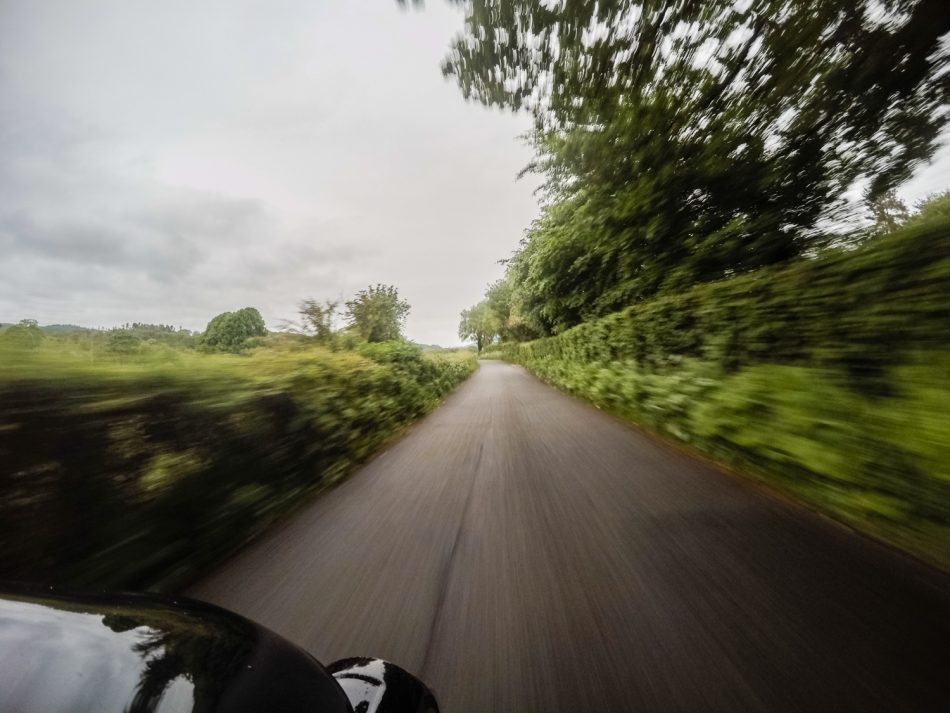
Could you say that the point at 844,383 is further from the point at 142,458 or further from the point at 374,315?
the point at 374,315

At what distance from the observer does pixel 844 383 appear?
2.86 meters

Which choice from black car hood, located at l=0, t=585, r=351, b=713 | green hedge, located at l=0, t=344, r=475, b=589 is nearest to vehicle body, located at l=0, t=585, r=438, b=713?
black car hood, located at l=0, t=585, r=351, b=713

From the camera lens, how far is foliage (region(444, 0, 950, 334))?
181 inches

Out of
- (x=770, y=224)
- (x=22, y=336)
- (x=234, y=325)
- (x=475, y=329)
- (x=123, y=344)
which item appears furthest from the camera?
(x=475, y=329)

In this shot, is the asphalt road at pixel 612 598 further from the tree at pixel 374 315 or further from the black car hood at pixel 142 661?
the tree at pixel 374 315

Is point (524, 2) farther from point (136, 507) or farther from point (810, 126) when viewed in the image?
point (136, 507)

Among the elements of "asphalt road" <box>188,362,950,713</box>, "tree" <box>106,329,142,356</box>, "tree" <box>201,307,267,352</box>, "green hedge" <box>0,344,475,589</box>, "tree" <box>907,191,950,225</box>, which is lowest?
"asphalt road" <box>188,362,950,713</box>

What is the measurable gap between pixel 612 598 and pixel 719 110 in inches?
305

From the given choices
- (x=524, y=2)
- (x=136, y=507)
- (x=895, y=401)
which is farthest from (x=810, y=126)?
(x=136, y=507)

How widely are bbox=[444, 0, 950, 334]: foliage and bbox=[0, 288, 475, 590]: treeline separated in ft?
18.6

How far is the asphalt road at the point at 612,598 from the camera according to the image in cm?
165

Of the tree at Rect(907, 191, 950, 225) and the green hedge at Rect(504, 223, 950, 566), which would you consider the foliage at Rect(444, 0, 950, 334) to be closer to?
the tree at Rect(907, 191, 950, 225)

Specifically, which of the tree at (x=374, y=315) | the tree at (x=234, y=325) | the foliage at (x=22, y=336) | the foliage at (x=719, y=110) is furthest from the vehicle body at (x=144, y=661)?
the tree at (x=234, y=325)

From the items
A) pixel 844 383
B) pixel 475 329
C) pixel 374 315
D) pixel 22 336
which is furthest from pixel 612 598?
pixel 475 329
